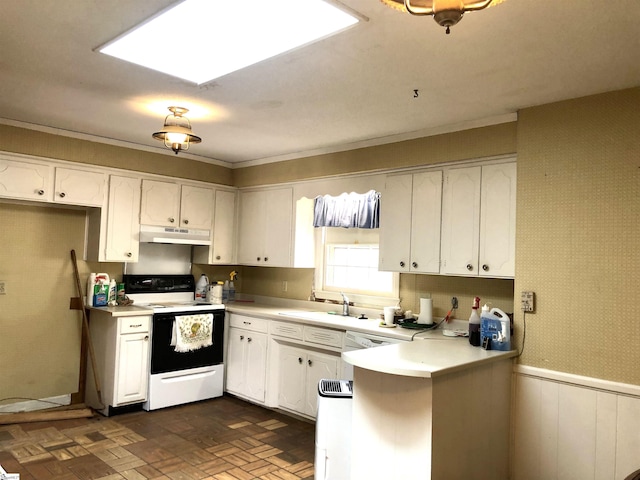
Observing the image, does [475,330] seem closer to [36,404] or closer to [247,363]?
[247,363]

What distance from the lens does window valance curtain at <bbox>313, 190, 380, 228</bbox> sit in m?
4.23

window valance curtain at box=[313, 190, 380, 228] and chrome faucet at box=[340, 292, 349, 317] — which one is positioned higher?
window valance curtain at box=[313, 190, 380, 228]

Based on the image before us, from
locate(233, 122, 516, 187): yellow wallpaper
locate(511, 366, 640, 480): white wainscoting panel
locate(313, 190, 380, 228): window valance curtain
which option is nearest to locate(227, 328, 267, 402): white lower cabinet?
locate(313, 190, 380, 228): window valance curtain

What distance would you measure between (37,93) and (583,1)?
3.12m

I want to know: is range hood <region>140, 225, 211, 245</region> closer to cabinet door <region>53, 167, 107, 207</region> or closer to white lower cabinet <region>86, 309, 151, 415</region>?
cabinet door <region>53, 167, 107, 207</region>

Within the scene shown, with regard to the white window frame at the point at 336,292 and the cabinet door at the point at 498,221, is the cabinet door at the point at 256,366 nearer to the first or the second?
the white window frame at the point at 336,292

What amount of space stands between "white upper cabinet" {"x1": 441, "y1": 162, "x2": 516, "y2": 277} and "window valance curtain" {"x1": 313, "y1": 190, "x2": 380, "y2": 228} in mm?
791

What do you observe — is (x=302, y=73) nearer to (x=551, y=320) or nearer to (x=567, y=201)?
(x=567, y=201)

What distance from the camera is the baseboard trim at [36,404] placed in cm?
410

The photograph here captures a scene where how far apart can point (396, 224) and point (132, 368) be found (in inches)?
100

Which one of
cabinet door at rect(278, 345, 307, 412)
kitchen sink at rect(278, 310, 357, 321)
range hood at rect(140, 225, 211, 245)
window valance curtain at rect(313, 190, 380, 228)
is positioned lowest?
cabinet door at rect(278, 345, 307, 412)

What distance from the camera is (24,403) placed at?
4172mm

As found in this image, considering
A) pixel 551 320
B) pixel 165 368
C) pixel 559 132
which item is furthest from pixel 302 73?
pixel 165 368

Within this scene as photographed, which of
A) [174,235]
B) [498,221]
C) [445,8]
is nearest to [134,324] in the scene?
[174,235]
